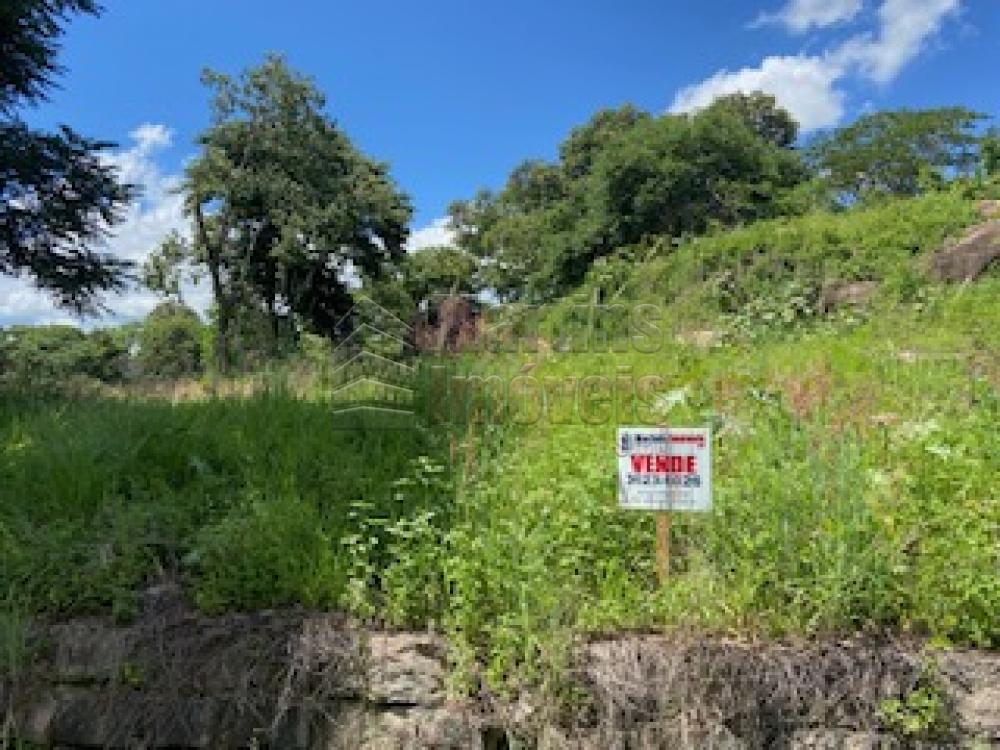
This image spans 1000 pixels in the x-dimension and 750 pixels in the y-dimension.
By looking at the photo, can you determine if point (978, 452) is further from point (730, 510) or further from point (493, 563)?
point (493, 563)

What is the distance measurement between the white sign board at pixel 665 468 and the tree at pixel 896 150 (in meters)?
27.8

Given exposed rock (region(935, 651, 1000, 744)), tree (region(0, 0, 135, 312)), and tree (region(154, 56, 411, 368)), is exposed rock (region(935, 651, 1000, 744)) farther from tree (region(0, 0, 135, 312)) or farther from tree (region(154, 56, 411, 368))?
tree (region(154, 56, 411, 368))

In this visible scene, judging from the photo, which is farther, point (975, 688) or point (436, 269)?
point (436, 269)

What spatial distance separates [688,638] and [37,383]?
5.07 m

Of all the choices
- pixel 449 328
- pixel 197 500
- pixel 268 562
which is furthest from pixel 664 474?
pixel 449 328

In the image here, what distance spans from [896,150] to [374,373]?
93.3 ft

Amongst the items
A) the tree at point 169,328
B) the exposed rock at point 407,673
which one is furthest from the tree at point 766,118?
the exposed rock at point 407,673

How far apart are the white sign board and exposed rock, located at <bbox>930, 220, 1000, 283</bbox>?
6783 millimetres

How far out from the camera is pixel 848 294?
822 cm

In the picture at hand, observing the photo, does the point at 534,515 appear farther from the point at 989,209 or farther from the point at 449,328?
the point at 989,209

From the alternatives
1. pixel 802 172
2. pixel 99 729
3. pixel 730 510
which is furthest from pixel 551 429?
pixel 802 172

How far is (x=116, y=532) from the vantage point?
2.82m

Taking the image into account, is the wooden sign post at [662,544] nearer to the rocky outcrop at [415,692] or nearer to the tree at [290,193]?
the rocky outcrop at [415,692]

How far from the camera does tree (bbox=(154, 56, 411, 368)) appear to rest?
22172 millimetres
